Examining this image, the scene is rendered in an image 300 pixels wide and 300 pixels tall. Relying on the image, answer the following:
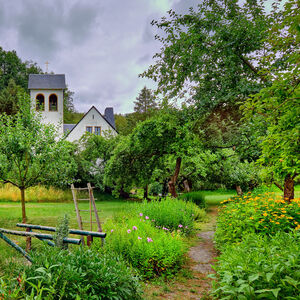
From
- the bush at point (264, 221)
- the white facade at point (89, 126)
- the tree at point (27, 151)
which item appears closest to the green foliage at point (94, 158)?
the white facade at point (89, 126)

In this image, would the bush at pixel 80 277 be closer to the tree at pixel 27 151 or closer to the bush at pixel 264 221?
the bush at pixel 264 221

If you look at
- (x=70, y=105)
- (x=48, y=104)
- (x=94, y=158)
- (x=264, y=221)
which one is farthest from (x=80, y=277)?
(x=70, y=105)

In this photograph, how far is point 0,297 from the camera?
1.89 m

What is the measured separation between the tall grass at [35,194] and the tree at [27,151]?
8911 millimetres

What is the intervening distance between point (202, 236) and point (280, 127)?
447cm

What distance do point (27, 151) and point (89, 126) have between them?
808 inches

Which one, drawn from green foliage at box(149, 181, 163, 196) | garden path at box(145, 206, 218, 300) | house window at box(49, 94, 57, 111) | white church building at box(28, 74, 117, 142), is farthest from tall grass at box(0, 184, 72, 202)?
house window at box(49, 94, 57, 111)

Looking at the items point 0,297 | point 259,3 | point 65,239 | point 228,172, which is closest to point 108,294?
point 0,297

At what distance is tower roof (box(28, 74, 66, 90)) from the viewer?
28094 mm

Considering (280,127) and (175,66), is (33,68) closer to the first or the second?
(175,66)

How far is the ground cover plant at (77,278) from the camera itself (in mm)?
2209

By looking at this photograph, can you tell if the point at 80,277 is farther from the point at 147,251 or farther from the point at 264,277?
the point at 147,251

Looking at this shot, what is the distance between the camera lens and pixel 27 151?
22.2ft

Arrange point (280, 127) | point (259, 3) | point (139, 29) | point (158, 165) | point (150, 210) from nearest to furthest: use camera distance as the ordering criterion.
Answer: point (280, 127)
point (150, 210)
point (259, 3)
point (139, 29)
point (158, 165)
